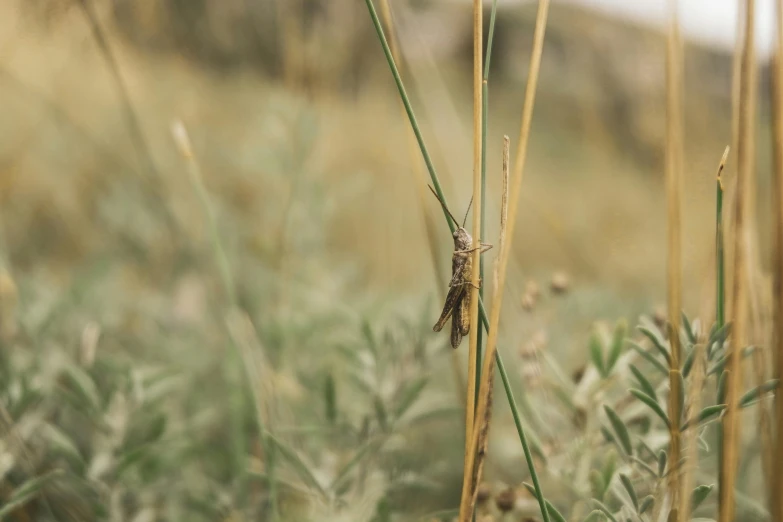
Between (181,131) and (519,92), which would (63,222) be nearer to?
(181,131)

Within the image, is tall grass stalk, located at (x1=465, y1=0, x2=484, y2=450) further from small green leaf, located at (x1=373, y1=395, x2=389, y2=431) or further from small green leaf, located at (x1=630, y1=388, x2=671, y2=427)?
small green leaf, located at (x1=373, y1=395, x2=389, y2=431)

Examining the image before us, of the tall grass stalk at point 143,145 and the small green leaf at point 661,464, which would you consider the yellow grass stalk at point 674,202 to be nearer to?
the small green leaf at point 661,464

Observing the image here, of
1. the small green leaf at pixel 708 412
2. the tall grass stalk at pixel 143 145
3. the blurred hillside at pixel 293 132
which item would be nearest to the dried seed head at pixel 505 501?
the small green leaf at pixel 708 412

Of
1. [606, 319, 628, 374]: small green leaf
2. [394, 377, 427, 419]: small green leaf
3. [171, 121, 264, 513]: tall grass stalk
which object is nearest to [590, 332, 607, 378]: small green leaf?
[606, 319, 628, 374]: small green leaf

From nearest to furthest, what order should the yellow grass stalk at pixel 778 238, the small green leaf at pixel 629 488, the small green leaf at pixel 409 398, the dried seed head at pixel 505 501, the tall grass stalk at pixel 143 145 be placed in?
the yellow grass stalk at pixel 778 238
the small green leaf at pixel 629 488
the dried seed head at pixel 505 501
the small green leaf at pixel 409 398
the tall grass stalk at pixel 143 145

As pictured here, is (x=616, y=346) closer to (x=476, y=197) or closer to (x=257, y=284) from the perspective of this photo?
(x=476, y=197)

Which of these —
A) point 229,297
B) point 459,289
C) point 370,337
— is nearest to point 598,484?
point 459,289
